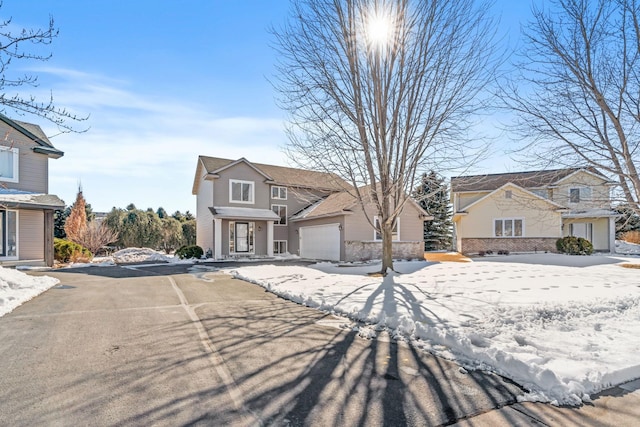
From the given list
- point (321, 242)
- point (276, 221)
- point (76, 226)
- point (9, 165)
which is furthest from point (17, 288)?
point (76, 226)

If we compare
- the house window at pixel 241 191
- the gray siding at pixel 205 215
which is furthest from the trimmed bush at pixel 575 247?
the gray siding at pixel 205 215

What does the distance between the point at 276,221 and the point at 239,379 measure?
71.4 ft

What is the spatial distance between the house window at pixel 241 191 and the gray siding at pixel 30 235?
9.95 meters

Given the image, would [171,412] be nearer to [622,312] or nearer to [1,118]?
[622,312]

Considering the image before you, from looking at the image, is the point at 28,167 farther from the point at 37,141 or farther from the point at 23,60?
the point at 23,60

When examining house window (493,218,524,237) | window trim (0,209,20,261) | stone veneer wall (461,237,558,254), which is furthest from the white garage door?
window trim (0,209,20,261)

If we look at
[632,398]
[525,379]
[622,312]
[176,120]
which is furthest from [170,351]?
[176,120]

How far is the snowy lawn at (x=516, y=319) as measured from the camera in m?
3.86

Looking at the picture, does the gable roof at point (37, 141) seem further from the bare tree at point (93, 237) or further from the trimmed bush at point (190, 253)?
the bare tree at point (93, 237)

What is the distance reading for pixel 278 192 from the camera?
2566 centimetres

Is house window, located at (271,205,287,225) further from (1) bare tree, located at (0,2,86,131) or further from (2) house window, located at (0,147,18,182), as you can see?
(1) bare tree, located at (0,2,86,131)

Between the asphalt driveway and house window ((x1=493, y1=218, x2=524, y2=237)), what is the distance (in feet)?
73.1

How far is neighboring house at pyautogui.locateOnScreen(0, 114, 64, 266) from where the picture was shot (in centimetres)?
1485

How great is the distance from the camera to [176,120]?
1333 cm
